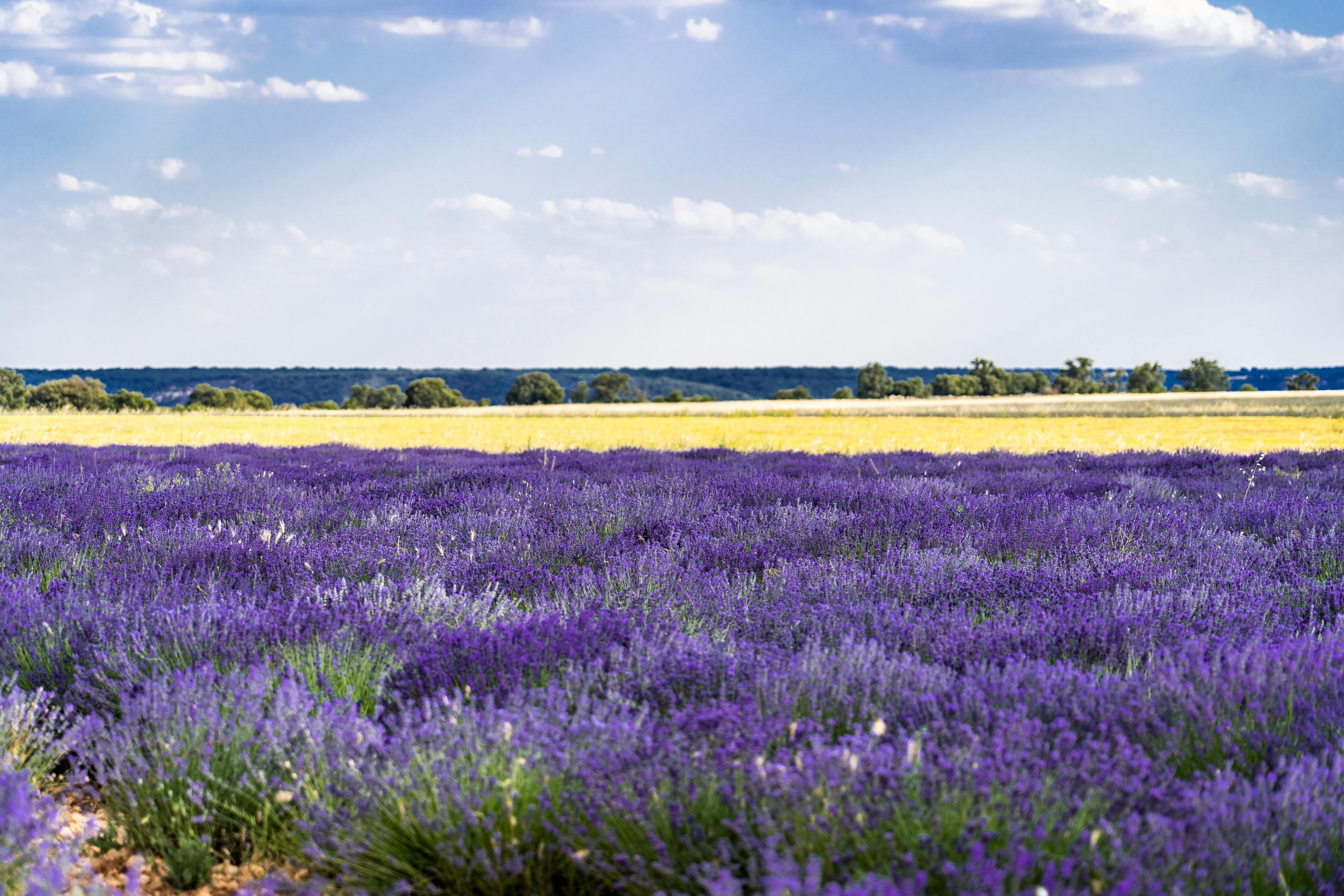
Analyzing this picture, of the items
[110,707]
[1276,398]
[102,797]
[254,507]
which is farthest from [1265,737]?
[1276,398]

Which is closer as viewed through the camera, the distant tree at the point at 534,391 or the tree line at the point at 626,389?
the tree line at the point at 626,389

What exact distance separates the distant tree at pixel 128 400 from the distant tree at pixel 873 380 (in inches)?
3238

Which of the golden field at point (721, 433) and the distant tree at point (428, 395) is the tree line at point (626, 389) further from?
the golden field at point (721, 433)

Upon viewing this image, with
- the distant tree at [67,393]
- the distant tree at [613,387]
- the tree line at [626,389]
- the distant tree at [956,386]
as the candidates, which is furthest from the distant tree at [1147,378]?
the distant tree at [67,393]

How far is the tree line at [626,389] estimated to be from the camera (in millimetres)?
96062

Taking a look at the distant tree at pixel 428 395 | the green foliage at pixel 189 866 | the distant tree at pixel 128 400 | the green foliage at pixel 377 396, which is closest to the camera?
the green foliage at pixel 189 866

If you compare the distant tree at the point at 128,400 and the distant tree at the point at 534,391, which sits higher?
the distant tree at the point at 534,391

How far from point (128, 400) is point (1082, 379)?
115 metres

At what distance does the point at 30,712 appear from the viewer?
259 cm

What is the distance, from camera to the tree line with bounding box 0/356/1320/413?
96.1 meters

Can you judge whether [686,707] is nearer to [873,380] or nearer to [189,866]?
[189,866]

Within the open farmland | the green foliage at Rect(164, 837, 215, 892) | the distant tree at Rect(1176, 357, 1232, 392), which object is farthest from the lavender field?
the distant tree at Rect(1176, 357, 1232, 392)

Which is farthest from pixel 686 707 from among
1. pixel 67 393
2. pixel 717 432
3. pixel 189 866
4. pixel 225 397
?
pixel 225 397

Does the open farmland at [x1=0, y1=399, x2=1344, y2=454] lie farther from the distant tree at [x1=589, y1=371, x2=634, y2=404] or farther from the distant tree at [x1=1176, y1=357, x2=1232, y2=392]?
the distant tree at [x1=1176, y1=357, x2=1232, y2=392]
